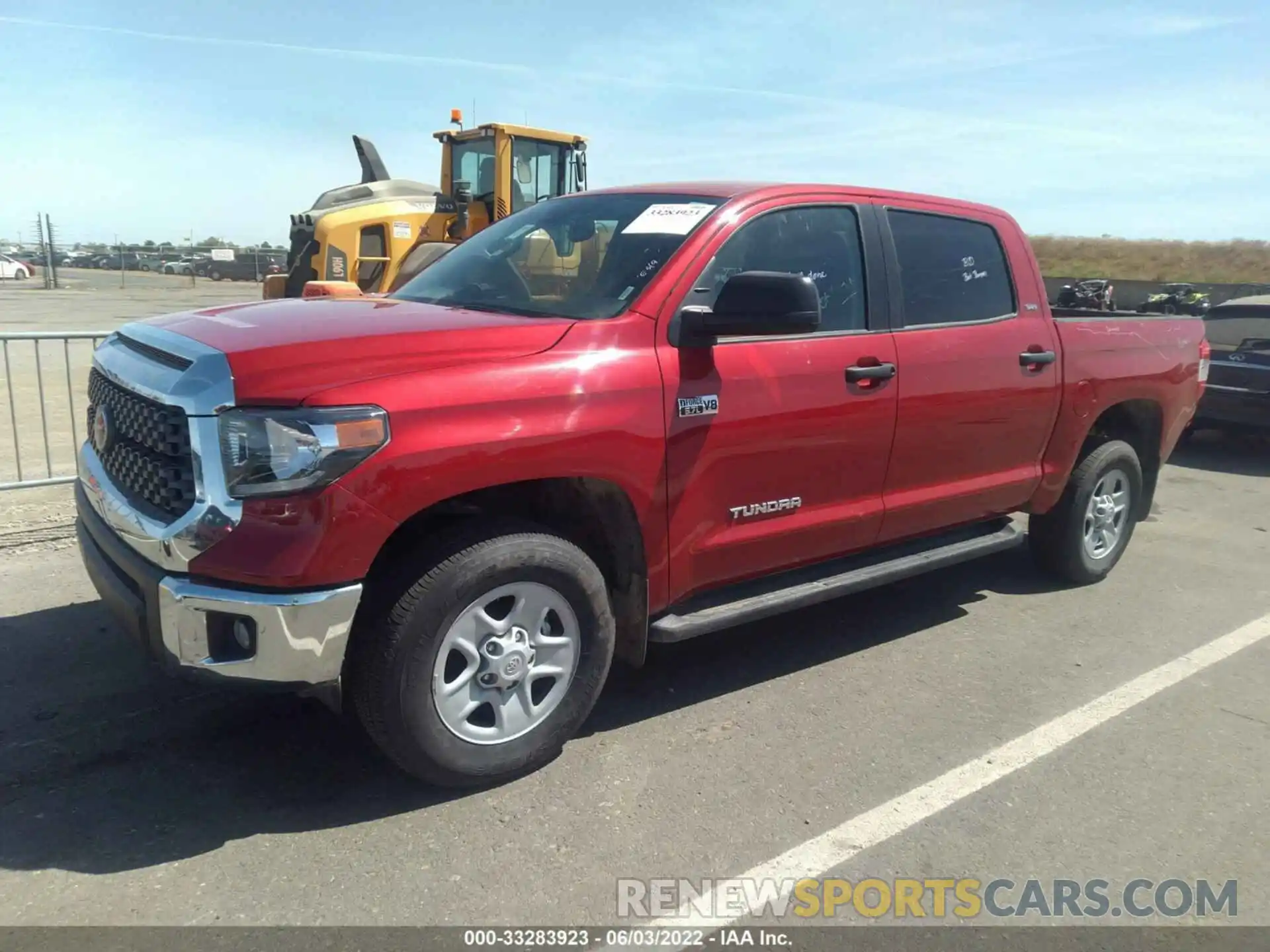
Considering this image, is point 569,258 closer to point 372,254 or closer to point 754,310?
point 754,310

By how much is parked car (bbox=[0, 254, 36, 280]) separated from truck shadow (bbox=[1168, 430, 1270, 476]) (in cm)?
4236

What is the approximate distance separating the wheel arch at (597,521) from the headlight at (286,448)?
47 centimetres

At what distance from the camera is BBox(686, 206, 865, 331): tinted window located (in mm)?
3816

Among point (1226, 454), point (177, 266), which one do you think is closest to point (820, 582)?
point (1226, 454)

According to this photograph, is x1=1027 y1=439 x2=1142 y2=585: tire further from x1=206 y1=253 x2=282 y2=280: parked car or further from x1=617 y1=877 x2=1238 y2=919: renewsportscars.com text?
x1=206 y1=253 x2=282 y2=280: parked car

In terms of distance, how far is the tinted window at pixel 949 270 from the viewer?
439cm

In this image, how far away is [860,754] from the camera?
3.63 meters

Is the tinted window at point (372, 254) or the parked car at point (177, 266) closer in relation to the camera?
the tinted window at point (372, 254)

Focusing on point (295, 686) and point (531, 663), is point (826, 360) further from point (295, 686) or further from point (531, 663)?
point (295, 686)

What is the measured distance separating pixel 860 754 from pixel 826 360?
150cm

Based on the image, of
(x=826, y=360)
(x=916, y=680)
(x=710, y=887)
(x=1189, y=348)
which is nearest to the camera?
(x=710, y=887)

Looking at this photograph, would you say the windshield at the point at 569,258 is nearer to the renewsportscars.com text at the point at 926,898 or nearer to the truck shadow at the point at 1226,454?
the renewsportscars.com text at the point at 926,898

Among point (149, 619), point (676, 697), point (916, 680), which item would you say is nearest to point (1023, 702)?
point (916, 680)

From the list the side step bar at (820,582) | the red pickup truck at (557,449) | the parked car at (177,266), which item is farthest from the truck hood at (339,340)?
the parked car at (177,266)
